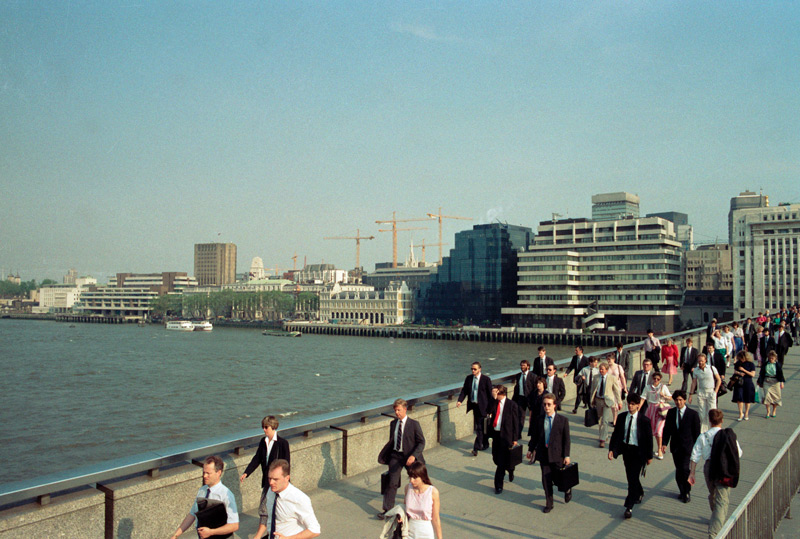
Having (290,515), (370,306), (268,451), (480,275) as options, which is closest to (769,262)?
(480,275)

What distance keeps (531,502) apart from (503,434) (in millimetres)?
1054

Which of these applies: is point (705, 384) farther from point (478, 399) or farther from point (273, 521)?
point (273, 521)

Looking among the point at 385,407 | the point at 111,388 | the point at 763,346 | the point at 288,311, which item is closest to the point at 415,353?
the point at 111,388

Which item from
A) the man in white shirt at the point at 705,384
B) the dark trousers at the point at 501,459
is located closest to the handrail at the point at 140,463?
the dark trousers at the point at 501,459

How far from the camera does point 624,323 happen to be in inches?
4567

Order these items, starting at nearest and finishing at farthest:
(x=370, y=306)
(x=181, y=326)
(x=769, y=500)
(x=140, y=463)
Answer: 1. (x=769, y=500)
2. (x=140, y=463)
3. (x=181, y=326)
4. (x=370, y=306)

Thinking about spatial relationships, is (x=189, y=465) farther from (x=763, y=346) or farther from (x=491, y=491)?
(x=763, y=346)

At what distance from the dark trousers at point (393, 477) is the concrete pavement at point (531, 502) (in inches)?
11.5

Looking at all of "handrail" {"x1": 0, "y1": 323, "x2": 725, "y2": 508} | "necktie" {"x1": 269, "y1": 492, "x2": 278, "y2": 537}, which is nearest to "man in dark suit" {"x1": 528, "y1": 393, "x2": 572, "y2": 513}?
"handrail" {"x1": 0, "y1": 323, "x2": 725, "y2": 508}

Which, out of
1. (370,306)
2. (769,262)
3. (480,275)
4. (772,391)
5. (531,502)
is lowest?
(370,306)

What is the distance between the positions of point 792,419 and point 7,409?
1566 inches

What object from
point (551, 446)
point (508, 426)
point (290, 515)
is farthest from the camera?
point (508, 426)

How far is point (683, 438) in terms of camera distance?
9281mm

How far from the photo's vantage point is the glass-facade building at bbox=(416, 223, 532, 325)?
138 meters
